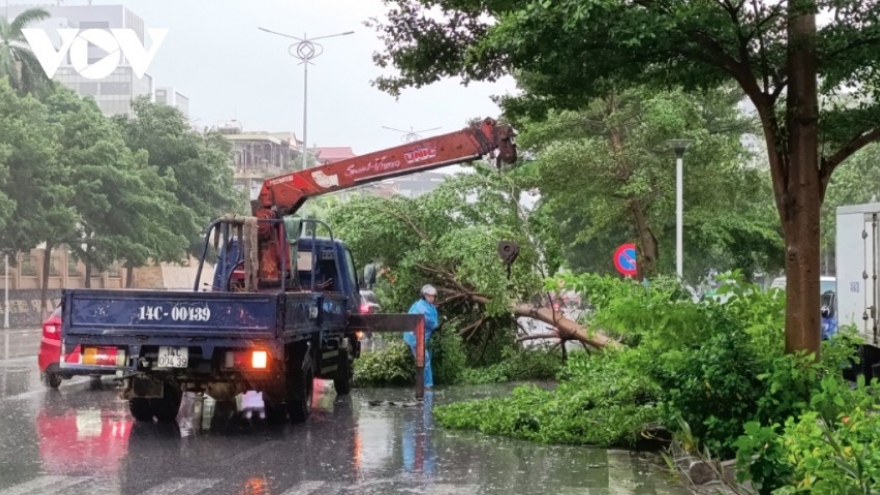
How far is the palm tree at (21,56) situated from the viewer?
5297cm

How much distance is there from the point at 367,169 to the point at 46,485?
23.5 ft

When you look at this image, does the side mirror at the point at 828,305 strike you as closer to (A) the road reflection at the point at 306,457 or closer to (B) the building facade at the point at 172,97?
(A) the road reflection at the point at 306,457

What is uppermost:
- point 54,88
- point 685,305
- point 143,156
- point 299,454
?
point 54,88

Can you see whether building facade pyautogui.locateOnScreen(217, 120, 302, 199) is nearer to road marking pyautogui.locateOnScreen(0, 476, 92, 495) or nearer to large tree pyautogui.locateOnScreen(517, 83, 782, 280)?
large tree pyautogui.locateOnScreen(517, 83, 782, 280)

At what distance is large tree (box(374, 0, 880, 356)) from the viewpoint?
7.88 m

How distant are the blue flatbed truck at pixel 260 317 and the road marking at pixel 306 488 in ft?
8.47

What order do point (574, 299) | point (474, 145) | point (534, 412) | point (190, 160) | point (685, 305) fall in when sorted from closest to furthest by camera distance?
point (685, 305), point (534, 412), point (474, 145), point (574, 299), point (190, 160)

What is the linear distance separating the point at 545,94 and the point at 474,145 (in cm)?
422

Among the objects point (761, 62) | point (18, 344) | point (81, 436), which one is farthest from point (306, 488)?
point (18, 344)

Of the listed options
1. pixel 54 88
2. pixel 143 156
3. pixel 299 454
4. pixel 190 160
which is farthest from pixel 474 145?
pixel 54 88

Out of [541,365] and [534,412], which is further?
[541,365]

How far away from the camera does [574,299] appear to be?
1722 cm

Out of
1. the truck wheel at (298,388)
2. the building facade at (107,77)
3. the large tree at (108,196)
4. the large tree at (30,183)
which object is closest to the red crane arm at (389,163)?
the truck wheel at (298,388)

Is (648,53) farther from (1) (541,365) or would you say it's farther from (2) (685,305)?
(1) (541,365)
